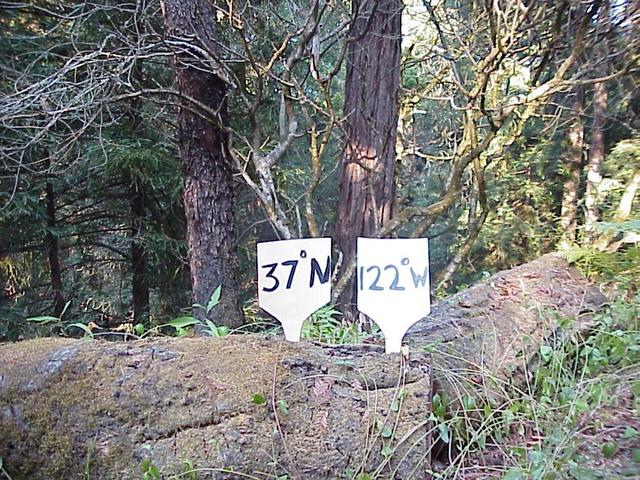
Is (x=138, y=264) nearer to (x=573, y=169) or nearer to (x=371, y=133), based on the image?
(x=371, y=133)

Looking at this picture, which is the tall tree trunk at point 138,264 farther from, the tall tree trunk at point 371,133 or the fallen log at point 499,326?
the fallen log at point 499,326

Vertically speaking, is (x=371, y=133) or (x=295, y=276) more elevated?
(x=371, y=133)

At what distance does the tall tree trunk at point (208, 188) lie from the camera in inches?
143

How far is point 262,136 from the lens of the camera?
5336 millimetres

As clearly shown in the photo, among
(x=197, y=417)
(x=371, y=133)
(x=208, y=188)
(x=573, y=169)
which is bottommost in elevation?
(x=197, y=417)

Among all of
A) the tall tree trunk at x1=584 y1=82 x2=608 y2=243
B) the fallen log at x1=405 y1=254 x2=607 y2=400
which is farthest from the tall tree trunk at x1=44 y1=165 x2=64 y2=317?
the tall tree trunk at x1=584 y1=82 x2=608 y2=243

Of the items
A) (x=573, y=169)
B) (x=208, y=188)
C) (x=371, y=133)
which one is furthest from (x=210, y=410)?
(x=573, y=169)

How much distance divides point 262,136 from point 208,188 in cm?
181

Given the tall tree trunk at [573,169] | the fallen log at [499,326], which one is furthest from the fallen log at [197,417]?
the tall tree trunk at [573,169]

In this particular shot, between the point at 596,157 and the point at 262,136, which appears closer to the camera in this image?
the point at 262,136

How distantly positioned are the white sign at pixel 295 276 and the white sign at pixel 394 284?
13cm

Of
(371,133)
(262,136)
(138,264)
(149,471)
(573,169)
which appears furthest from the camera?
(573,169)

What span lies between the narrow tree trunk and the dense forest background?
3 cm

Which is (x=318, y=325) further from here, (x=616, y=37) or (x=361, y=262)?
(x=616, y=37)
